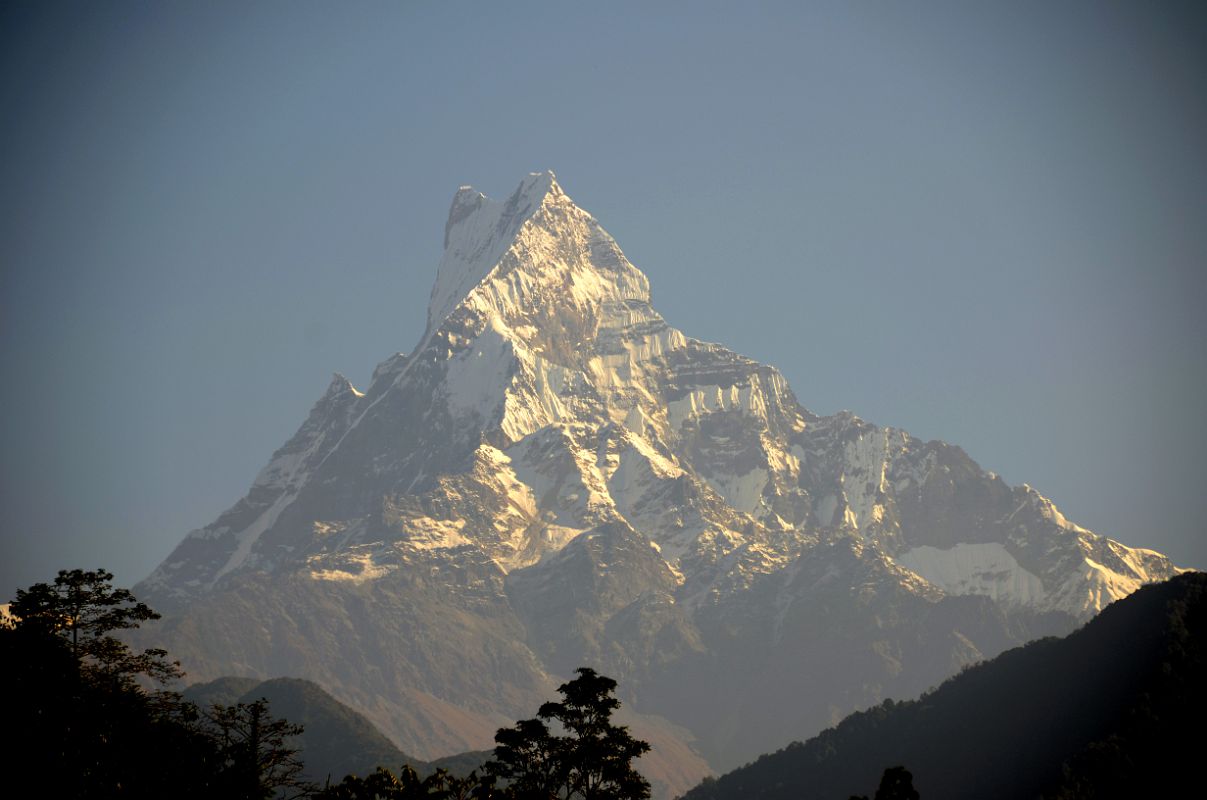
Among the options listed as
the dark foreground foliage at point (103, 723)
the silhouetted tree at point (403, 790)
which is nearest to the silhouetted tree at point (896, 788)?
the silhouetted tree at point (403, 790)

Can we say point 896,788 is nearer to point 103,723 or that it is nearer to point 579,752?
point 579,752

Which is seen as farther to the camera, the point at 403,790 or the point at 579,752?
the point at 403,790

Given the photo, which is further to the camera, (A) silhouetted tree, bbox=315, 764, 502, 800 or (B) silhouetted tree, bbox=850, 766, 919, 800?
(A) silhouetted tree, bbox=315, 764, 502, 800

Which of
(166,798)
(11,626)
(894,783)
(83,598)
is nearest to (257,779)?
(166,798)

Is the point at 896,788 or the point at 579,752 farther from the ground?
the point at 579,752

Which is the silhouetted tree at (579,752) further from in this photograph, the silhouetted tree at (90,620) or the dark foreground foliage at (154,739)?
the silhouetted tree at (90,620)

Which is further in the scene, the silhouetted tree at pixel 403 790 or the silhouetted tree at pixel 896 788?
the silhouetted tree at pixel 403 790

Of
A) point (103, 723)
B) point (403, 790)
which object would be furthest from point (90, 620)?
point (403, 790)

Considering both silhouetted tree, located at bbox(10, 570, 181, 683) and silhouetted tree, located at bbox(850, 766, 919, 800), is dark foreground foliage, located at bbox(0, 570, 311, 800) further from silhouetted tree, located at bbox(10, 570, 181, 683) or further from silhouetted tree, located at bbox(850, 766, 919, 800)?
silhouetted tree, located at bbox(850, 766, 919, 800)

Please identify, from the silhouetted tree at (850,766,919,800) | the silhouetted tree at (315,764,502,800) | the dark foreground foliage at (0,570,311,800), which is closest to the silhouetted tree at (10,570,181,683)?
the dark foreground foliage at (0,570,311,800)

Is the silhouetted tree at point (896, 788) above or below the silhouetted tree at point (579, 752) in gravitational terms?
below

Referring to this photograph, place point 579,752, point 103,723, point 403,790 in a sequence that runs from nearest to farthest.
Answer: point 579,752 < point 403,790 < point 103,723

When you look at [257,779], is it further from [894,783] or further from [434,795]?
[894,783]

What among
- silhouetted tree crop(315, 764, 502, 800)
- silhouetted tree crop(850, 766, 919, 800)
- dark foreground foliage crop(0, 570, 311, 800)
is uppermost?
dark foreground foliage crop(0, 570, 311, 800)
